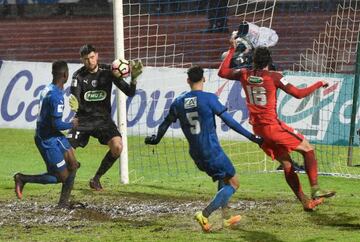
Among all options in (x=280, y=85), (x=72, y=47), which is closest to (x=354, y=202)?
(x=280, y=85)

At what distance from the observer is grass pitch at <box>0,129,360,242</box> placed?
920 centimetres

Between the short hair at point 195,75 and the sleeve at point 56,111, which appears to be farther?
the sleeve at point 56,111

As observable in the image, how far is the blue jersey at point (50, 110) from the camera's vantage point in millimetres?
10445

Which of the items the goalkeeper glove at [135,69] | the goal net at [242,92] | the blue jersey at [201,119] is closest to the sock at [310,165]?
the blue jersey at [201,119]

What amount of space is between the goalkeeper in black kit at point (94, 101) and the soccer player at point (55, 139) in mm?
1055

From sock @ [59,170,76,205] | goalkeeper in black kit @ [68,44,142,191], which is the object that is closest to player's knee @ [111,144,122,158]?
goalkeeper in black kit @ [68,44,142,191]

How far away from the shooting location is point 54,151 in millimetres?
10805

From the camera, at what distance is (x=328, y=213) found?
34.7ft

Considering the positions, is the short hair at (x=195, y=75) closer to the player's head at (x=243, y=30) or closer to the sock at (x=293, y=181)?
the sock at (x=293, y=181)

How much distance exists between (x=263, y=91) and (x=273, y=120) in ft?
1.20

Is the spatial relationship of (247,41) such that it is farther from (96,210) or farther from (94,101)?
(96,210)

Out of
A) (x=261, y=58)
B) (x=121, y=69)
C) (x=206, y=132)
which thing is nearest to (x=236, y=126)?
(x=206, y=132)

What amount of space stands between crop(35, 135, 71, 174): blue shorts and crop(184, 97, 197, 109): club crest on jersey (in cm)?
210

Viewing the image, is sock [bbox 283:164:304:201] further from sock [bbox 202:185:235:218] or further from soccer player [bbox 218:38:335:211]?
sock [bbox 202:185:235:218]
